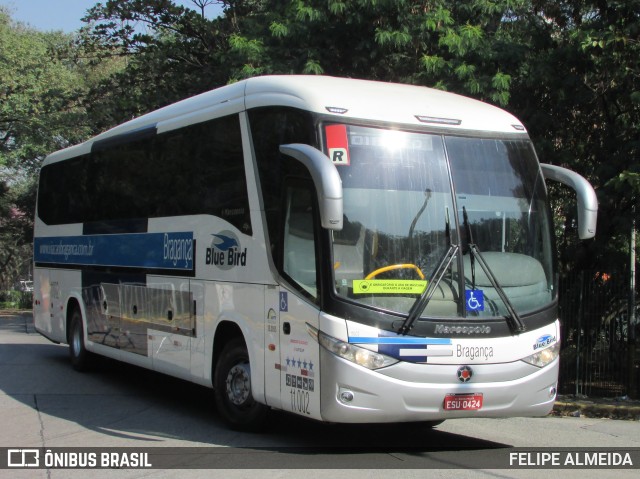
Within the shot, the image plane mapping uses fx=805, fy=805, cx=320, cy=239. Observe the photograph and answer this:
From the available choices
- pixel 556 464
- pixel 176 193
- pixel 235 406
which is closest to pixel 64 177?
pixel 176 193

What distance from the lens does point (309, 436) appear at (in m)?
8.35

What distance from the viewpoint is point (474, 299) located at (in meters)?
7.20

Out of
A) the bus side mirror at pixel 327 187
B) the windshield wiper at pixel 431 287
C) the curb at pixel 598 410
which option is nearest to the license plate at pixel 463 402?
the windshield wiper at pixel 431 287

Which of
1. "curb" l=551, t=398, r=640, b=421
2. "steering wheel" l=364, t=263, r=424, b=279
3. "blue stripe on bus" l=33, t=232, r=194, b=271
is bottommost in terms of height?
"curb" l=551, t=398, r=640, b=421

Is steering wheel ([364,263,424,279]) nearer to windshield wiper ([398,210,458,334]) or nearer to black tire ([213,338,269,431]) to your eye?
windshield wiper ([398,210,458,334])

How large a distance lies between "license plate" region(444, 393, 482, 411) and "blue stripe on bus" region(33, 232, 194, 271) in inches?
148

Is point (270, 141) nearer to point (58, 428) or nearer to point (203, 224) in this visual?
point (203, 224)

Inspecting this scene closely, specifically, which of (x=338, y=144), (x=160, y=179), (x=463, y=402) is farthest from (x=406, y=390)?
(x=160, y=179)

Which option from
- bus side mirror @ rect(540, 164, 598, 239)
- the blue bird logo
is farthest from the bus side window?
bus side mirror @ rect(540, 164, 598, 239)

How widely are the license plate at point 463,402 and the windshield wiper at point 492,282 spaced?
2.34 feet

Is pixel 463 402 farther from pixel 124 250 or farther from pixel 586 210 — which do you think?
pixel 124 250

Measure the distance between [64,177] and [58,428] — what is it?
6.45 meters

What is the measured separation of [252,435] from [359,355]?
207cm

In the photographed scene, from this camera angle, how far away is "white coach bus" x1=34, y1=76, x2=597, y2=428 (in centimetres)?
691
